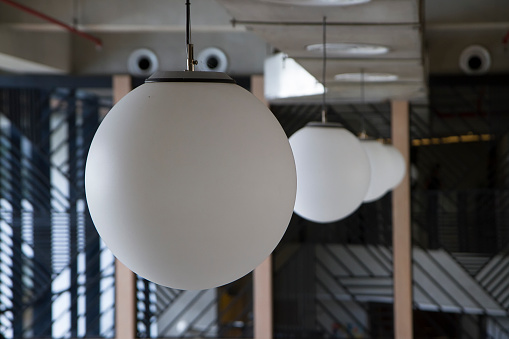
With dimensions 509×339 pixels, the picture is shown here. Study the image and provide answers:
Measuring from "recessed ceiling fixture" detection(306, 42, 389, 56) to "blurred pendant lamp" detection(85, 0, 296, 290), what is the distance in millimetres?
1796

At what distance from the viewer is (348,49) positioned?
2.89m

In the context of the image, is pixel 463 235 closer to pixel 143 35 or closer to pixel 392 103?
pixel 392 103

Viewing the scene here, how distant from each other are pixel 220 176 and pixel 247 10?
122cm

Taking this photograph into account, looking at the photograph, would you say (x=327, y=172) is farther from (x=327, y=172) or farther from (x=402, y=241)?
A: (x=402, y=241)

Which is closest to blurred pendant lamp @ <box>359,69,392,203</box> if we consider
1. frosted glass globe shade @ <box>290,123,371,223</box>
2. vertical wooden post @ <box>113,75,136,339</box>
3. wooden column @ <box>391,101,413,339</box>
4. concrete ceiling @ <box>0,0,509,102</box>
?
concrete ceiling @ <box>0,0,509,102</box>

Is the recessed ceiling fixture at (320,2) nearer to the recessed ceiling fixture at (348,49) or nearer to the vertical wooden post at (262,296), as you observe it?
the recessed ceiling fixture at (348,49)

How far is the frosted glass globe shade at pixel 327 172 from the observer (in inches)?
71.7

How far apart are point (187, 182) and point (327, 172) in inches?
41.4

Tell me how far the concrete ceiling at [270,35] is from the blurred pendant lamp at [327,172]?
386mm

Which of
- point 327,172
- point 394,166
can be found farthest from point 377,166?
point 327,172

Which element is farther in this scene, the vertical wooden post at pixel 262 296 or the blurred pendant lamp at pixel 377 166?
the vertical wooden post at pixel 262 296

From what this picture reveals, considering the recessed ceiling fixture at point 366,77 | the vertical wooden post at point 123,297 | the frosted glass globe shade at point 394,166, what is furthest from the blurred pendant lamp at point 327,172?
the vertical wooden post at point 123,297

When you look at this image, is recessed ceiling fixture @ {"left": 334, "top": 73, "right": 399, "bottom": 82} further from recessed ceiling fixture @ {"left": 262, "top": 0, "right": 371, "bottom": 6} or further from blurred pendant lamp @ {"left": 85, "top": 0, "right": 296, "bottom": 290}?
blurred pendant lamp @ {"left": 85, "top": 0, "right": 296, "bottom": 290}

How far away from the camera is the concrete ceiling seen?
2.14m
